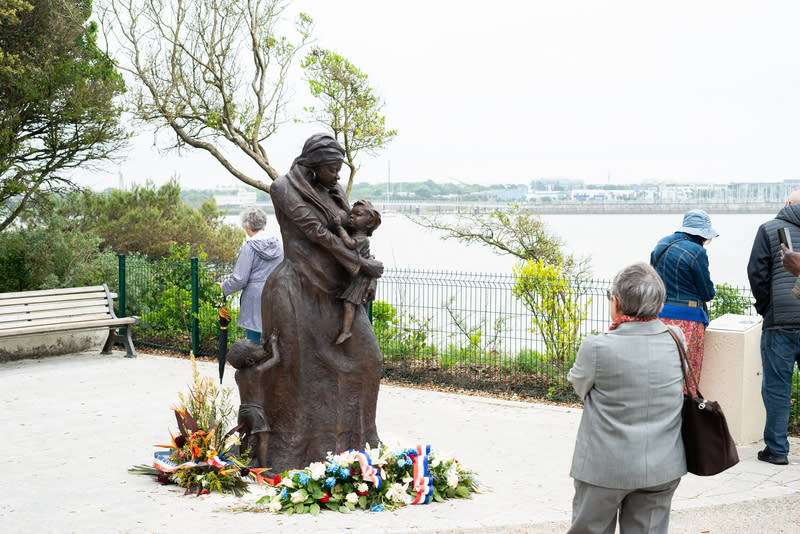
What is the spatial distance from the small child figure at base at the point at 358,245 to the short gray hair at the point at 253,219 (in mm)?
2322

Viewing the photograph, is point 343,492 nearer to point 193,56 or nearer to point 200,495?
point 200,495

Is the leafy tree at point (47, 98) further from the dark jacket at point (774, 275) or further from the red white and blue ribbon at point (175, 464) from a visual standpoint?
the dark jacket at point (774, 275)

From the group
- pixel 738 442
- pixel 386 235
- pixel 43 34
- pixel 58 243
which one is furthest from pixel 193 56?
pixel 738 442

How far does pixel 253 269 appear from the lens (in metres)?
8.46

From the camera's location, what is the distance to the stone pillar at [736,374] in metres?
7.27

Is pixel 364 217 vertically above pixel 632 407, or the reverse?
pixel 364 217

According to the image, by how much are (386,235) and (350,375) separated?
20.3 ft

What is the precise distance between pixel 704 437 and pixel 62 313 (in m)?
10.3

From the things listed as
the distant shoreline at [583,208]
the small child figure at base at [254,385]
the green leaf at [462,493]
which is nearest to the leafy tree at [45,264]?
the distant shoreline at [583,208]

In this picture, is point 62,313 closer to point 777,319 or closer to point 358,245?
point 358,245

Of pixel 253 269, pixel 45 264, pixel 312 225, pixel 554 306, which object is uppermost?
pixel 312 225

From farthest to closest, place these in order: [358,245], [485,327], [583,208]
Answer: [583,208] → [485,327] → [358,245]

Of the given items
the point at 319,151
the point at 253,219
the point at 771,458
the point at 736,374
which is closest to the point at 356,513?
the point at 319,151

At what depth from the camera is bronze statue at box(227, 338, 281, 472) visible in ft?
20.2
